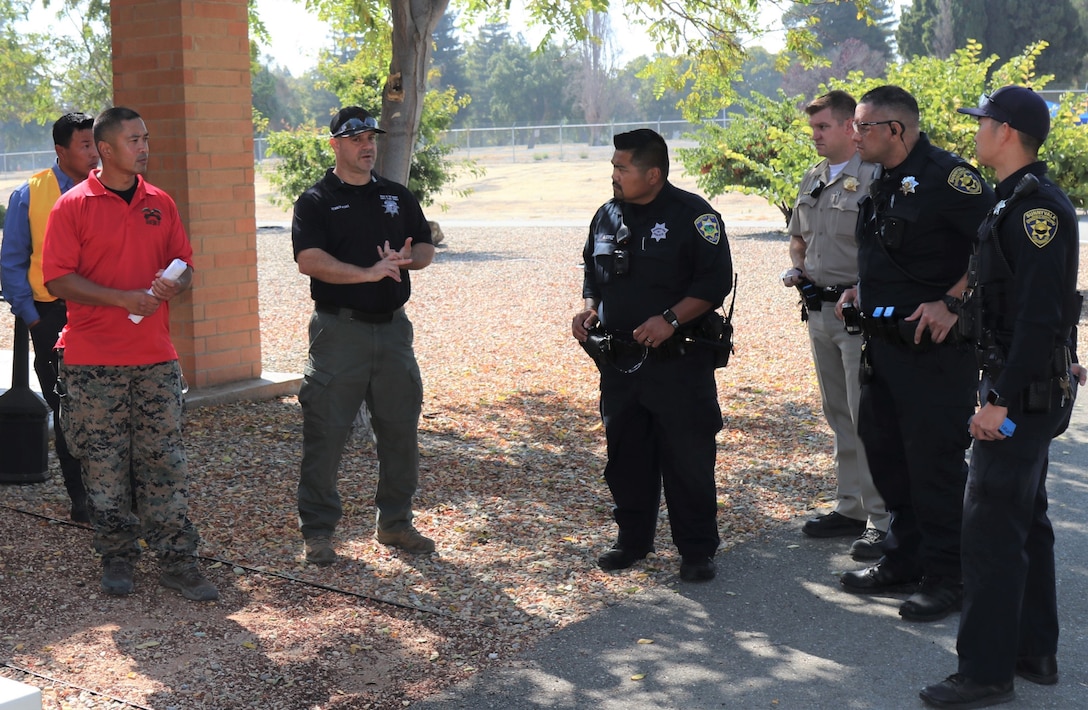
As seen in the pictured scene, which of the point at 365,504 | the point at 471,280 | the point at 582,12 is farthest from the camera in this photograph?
the point at 471,280

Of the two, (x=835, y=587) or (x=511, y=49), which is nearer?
(x=835, y=587)

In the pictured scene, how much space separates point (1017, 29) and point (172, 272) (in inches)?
2054

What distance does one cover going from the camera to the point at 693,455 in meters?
5.37

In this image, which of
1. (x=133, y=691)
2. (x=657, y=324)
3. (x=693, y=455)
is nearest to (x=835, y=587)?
(x=693, y=455)

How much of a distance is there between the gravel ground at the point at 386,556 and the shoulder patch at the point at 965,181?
76.4 inches

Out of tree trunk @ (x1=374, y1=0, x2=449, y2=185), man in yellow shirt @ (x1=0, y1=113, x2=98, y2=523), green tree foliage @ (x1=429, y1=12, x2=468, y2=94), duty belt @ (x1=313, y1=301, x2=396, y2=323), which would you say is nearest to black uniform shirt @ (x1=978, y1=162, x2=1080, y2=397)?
duty belt @ (x1=313, y1=301, x2=396, y2=323)

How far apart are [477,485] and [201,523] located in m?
1.57

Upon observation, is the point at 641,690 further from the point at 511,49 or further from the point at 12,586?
the point at 511,49

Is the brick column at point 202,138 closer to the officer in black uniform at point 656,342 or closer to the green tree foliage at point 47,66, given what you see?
the officer in black uniform at point 656,342

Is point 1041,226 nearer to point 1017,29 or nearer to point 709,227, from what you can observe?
point 709,227

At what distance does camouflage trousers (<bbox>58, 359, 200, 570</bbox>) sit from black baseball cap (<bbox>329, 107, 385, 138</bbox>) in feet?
4.06

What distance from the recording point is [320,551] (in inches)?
219

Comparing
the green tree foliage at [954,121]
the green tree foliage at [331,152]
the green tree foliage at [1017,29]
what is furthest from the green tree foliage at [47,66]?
the green tree foliage at [1017,29]

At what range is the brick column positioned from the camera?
8508 mm
